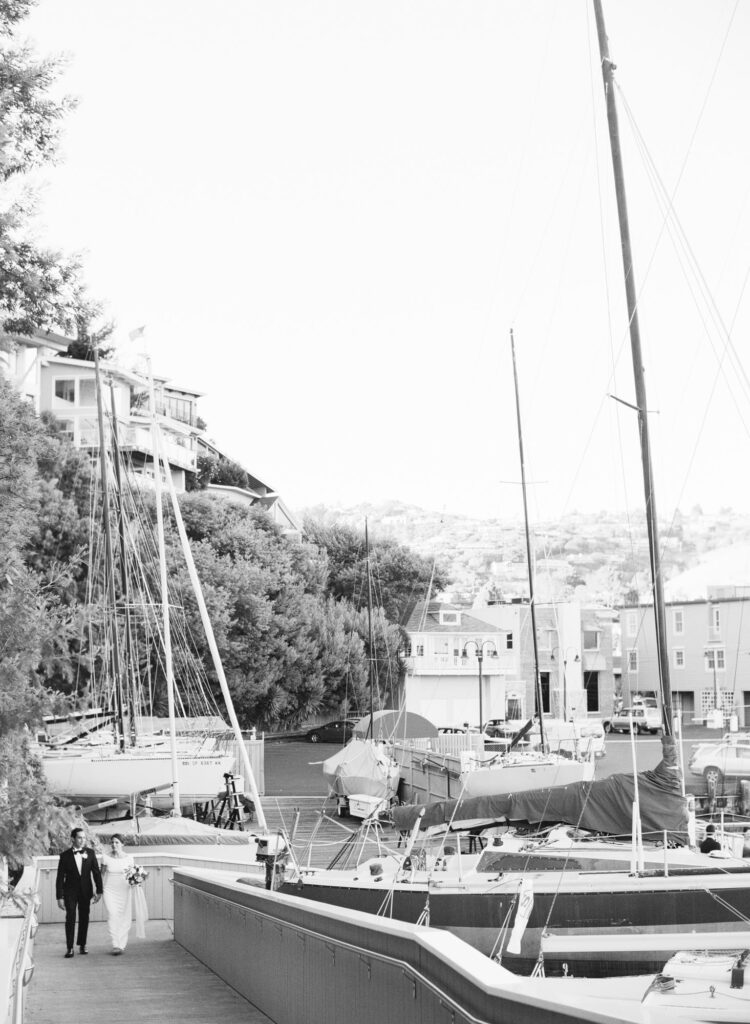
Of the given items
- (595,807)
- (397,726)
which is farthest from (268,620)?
(595,807)

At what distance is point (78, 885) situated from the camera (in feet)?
48.3

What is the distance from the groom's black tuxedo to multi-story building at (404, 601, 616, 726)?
45.6 m

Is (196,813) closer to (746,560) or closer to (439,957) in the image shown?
(746,560)

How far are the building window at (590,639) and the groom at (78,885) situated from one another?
82711mm

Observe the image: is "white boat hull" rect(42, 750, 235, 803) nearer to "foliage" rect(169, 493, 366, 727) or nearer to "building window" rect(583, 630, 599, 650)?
"foliage" rect(169, 493, 366, 727)

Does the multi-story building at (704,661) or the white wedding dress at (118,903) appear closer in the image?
the white wedding dress at (118,903)

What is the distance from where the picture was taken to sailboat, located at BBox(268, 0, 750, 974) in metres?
13.7

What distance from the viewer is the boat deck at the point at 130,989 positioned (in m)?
Result: 10.9

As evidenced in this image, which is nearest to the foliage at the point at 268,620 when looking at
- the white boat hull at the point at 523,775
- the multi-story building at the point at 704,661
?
the white boat hull at the point at 523,775

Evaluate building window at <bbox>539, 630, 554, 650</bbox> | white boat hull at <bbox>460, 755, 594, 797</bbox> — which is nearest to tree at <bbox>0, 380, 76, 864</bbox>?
white boat hull at <bbox>460, 755, 594, 797</bbox>

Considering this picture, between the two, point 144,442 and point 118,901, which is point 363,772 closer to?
point 118,901

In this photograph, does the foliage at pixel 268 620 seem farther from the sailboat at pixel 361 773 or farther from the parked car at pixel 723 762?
the parked car at pixel 723 762

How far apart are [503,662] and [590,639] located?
1926 cm

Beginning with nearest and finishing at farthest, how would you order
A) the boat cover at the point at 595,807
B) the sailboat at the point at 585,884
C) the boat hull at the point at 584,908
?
the sailboat at the point at 585,884, the boat hull at the point at 584,908, the boat cover at the point at 595,807
